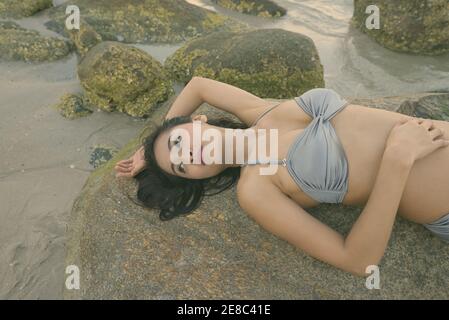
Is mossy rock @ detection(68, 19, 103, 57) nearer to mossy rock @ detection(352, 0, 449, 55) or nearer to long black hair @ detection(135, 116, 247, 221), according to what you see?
long black hair @ detection(135, 116, 247, 221)

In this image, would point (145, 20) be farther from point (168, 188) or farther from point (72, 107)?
point (168, 188)

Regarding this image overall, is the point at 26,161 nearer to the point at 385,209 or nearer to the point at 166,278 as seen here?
the point at 166,278

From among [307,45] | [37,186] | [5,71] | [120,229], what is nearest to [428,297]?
[120,229]

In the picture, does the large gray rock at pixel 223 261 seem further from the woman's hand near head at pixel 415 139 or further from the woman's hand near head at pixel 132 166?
the woman's hand near head at pixel 415 139

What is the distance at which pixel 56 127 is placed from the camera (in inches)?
207

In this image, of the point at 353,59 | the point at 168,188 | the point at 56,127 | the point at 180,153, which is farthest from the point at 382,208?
the point at 353,59

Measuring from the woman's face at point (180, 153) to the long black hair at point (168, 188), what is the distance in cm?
6

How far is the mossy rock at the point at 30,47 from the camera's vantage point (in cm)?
645

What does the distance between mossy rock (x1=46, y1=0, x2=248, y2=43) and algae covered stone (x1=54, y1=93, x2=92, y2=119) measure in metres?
1.87

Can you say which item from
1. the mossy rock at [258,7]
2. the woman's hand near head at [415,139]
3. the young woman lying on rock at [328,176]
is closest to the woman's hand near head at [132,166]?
the young woman lying on rock at [328,176]

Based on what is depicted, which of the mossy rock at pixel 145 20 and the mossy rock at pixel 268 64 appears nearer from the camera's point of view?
the mossy rock at pixel 268 64

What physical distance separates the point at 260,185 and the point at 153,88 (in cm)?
319

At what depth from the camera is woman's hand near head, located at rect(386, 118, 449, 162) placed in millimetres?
2631

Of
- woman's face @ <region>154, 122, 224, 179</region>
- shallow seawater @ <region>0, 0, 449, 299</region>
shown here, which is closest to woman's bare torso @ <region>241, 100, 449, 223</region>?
woman's face @ <region>154, 122, 224, 179</region>
